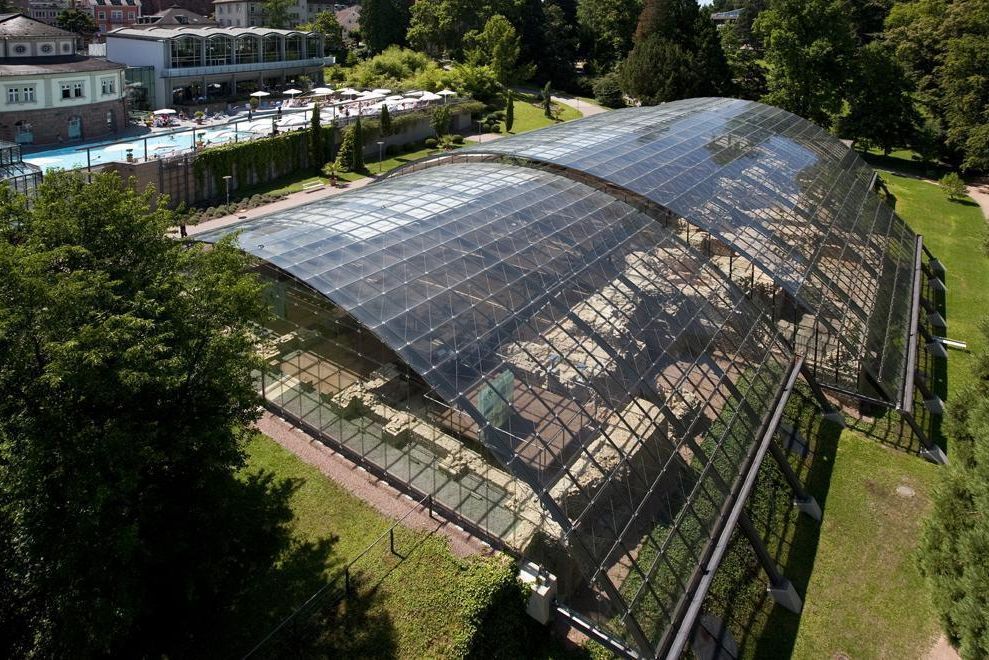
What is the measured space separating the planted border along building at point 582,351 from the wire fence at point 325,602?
6.12 ft

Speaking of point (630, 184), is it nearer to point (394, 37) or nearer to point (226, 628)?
point (226, 628)

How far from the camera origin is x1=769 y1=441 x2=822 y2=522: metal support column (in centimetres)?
1947

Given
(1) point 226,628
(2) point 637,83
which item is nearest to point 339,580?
(1) point 226,628

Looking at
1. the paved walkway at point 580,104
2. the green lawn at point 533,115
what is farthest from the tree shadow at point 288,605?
the paved walkway at point 580,104

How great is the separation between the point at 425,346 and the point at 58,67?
47.8 metres

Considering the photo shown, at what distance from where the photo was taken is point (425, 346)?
1650 cm

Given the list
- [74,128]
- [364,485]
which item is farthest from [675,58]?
[364,485]

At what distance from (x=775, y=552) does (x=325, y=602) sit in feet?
38.7

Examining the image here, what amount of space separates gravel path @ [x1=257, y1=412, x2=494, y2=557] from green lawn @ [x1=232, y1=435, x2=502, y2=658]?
28cm

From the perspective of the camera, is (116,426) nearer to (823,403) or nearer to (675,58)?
(823,403)

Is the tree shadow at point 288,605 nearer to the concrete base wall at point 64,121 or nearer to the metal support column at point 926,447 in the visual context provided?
the metal support column at point 926,447

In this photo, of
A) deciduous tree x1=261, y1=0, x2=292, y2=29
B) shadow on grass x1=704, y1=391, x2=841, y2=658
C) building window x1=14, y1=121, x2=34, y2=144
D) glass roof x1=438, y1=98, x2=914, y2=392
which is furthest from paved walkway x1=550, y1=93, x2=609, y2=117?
shadow on grass x1=704, y1=391, x2=841, y2=658

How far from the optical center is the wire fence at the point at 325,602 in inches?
534

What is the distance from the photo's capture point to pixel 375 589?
593 inches
